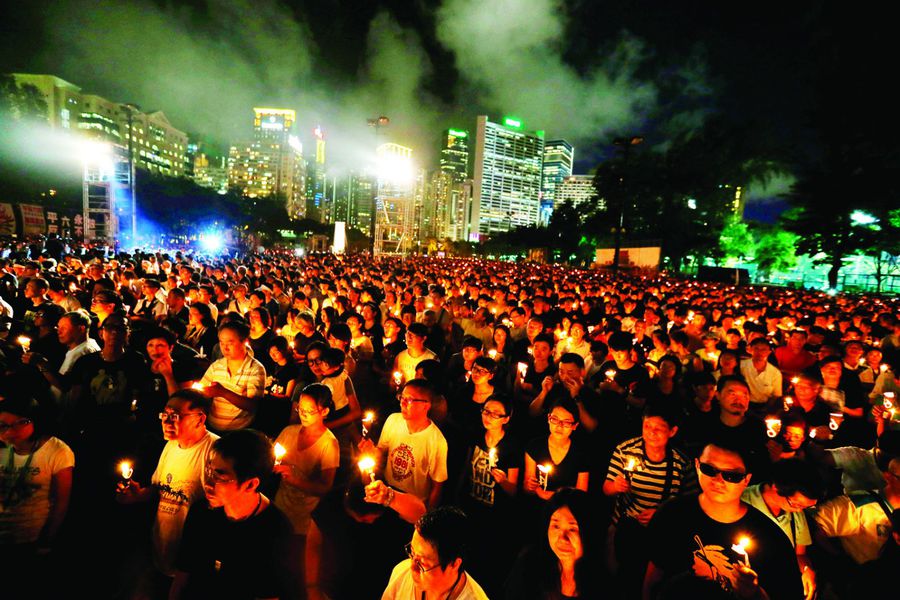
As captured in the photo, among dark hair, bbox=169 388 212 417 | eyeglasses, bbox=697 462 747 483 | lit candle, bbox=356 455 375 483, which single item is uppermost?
dark hair, bbox=169 388 212 417

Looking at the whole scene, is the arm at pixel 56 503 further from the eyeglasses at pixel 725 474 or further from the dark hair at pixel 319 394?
the eyeglasses at pixel 725 474

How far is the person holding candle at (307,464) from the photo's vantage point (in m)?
3.18

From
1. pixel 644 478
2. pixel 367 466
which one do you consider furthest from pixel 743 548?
pixel 367 466

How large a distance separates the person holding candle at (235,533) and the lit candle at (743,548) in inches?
89.3

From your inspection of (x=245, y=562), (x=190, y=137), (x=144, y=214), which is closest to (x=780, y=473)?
(x=245, y=562)

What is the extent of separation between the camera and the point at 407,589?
2057mm

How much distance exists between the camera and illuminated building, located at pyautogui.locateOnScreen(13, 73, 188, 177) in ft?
289

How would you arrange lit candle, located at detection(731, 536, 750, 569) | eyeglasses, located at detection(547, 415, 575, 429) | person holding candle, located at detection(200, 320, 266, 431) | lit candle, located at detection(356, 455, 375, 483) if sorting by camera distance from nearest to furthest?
lit candle, located at detection(731, 536, 750, 569)
lit candle, located at detection(356, 455, 375, 483)
eyeglasses, located at detection(547, 415, 575, 429)
person holding candle, located at detection(200, 320, 266, 431)

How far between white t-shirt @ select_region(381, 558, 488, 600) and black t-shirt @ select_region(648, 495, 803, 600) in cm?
101

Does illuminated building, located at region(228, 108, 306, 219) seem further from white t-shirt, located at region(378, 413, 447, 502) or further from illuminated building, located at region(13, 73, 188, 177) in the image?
white t-shirt, located at region(378, 413, 447, 502)

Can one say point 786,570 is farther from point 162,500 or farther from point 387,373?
point 387,373

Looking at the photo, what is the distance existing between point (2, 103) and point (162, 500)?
164 feet

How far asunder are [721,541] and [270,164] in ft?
598

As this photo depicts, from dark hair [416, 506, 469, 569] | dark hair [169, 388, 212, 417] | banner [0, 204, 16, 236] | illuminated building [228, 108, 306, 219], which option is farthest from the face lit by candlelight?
illuminated building [228, 108, 306, 219]
